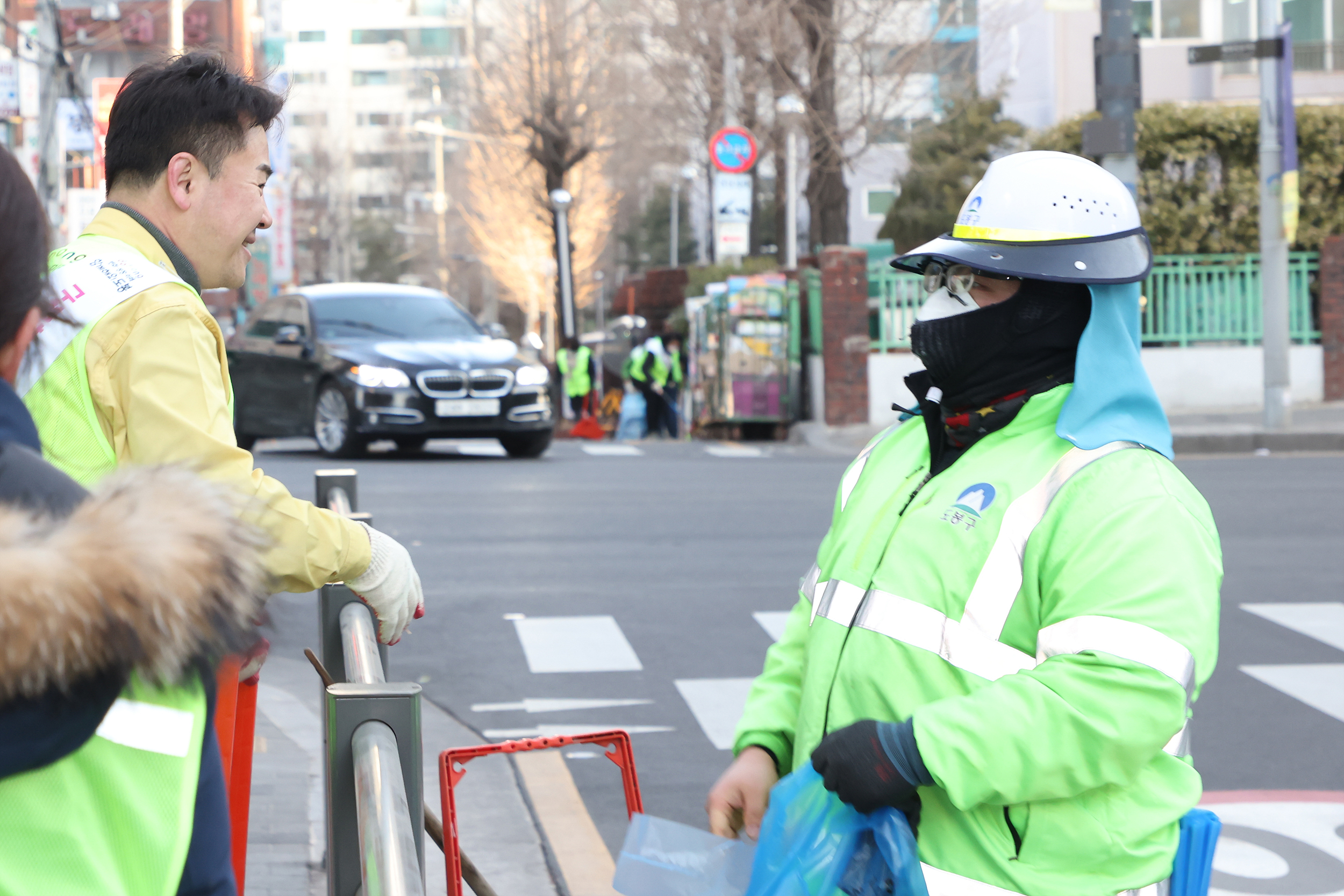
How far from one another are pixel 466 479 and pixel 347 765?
11.5 meters

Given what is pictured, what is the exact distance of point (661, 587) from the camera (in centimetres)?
883

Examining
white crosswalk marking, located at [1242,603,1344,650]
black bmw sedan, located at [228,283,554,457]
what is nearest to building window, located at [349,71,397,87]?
black bmw sedan, located at [228,283,554,457]

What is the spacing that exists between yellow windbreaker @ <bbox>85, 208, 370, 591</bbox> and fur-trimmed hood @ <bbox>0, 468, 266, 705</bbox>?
89 cm

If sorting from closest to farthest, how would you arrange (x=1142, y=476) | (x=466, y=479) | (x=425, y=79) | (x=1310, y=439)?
(x=1142, y=476)
(x=466, y=479)
(x=1310, y=439)
(x=425, y=79)

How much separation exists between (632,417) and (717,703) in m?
17.9

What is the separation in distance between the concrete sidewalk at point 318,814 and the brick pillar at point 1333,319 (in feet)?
56.3

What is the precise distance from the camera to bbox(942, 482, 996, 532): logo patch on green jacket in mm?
2172

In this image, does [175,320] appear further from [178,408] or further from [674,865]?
[674,865]

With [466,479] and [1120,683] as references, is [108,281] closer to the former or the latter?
[1120,683]

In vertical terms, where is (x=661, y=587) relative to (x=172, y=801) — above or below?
below

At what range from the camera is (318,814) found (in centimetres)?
473

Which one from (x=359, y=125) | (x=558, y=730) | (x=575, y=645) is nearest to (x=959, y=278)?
(x=558, y=730)

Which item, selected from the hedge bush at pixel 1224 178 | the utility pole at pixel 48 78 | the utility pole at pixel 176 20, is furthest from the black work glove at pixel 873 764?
the utility pole at pixel 176 20

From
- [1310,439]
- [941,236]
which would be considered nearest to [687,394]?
[1310,439]
